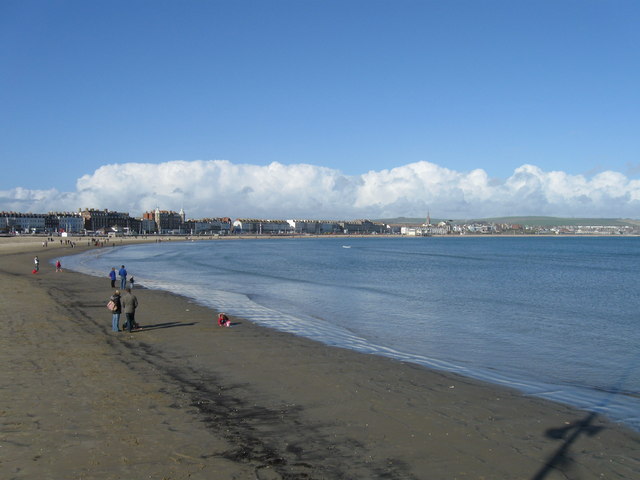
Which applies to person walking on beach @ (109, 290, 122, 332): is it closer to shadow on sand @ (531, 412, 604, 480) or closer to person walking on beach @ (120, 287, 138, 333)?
person walking on beach @ (120, 287, 138, 333)

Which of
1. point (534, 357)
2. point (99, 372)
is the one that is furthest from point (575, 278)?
point (99, 372)

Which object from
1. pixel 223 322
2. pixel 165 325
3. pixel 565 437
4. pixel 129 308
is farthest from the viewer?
pixel 223 322

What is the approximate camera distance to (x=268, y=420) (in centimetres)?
809

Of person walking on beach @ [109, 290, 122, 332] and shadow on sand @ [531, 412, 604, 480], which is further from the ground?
person walking on beach @ [109, 290, 122, 332]

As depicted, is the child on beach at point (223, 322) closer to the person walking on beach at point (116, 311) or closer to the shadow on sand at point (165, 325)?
the shadow on sand at point (165, 325)

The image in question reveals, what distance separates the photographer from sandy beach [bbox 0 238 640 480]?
21.0ft

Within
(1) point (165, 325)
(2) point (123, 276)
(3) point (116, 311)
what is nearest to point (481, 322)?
(1) point (165, 325)

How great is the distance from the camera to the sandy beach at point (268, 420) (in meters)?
6.40

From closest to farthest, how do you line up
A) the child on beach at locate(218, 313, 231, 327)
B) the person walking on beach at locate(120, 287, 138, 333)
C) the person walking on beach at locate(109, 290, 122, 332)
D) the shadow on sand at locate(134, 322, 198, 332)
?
the person walking on beach at locate(109, 290, 122, 332) < the person walking on beach at locate(120, 287, 138, 333) < the shadow on sand at locate(134, 322, 198, 332) < the child on beach at locate(218, 313, 231, 327)

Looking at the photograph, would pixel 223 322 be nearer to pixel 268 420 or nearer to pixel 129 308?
pixel 129 308

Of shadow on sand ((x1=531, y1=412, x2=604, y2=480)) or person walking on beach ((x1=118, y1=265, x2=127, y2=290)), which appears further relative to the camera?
person walking on beach ((x1=118, y1=265, x2=127, y2=290))

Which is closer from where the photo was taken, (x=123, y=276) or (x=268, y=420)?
(x=268, y=420)

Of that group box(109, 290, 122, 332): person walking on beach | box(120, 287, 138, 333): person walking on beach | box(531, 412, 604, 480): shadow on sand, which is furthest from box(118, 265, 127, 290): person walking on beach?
box(531, 412, 604, 480): shadow on sand

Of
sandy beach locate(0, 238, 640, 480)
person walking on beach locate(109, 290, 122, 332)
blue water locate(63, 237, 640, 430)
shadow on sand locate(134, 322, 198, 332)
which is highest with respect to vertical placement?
person walking on beach locate(109, 290, 122, 332)
